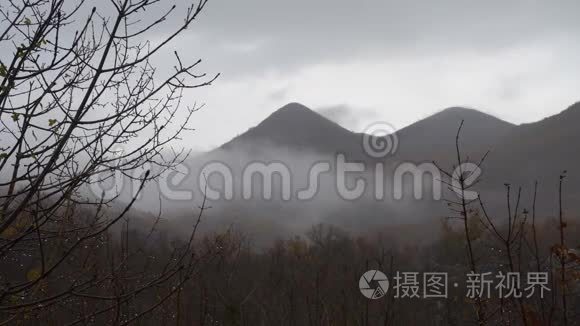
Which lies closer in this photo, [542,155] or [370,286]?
[370,286]

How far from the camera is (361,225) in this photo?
7456cm

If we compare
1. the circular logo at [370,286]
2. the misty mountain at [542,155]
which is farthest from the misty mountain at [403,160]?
the circular logo at [370,286]

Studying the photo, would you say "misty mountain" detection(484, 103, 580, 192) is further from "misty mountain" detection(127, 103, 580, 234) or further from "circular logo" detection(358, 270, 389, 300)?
"circular logo" detection(358, 270, 389, 300)

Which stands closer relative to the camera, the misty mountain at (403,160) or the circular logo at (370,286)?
the circular logo at (370,286)

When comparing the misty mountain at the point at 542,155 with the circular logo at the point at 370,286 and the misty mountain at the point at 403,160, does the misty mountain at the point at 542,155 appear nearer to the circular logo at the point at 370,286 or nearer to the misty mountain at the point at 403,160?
the misty mountain at the point at 403,160

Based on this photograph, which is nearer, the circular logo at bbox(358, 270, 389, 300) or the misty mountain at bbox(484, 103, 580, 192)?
the circular logo at bbox(358, 270, 389, 300)

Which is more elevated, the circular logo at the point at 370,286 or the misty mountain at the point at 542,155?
the misty mountain at the point at 542,155

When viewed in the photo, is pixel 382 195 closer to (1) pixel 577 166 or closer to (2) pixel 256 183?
(2) pixel 256 183

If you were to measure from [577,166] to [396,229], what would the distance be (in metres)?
26.4

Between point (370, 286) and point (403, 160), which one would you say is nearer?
point (370, 286)

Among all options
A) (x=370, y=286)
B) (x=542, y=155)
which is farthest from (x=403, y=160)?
(x=370, y=286)

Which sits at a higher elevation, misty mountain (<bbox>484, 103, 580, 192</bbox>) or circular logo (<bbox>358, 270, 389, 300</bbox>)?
misty mountain (<bbox>484, 103, 580, 192</bbox>)

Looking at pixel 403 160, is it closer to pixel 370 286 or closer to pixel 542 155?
pixel 542 155

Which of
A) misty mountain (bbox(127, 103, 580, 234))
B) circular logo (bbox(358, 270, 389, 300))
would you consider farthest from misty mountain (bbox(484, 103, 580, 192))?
circular logo (bbox(358, 270, 389, 300))
